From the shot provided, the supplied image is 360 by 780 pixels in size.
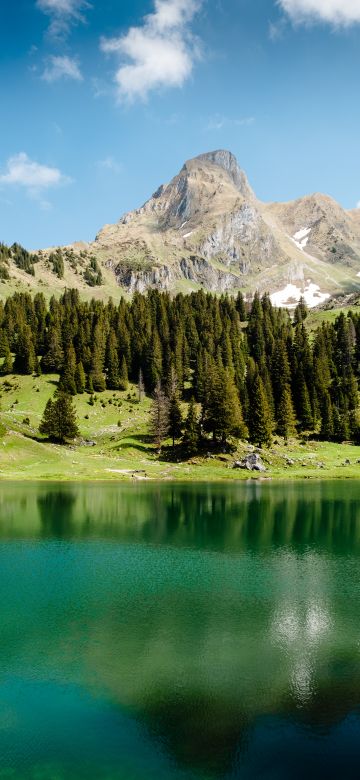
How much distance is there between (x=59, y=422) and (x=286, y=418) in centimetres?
4963

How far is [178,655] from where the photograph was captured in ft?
71.2

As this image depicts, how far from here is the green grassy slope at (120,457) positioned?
91000mm

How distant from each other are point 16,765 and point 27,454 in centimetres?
8619

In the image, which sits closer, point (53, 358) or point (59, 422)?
point (59, 422)

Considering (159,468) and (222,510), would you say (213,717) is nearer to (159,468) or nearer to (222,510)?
(222,510)

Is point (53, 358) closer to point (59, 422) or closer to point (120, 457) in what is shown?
point (59, 422)

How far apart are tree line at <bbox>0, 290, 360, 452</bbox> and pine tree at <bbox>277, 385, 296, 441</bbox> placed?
23 centimetres

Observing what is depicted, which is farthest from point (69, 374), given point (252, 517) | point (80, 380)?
point (252, 517)

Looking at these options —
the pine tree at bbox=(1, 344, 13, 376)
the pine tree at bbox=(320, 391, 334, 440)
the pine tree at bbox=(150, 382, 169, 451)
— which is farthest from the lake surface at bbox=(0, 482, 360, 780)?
the pine tree at bbox=(1, 344, 13, 376)

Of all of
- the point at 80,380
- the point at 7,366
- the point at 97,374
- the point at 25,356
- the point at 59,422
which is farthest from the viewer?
the point at 25,356

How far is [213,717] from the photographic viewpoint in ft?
56.2

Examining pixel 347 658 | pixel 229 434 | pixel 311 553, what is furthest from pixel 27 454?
pixel 347 658

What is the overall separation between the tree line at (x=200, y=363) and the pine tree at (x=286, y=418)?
0.76 feet

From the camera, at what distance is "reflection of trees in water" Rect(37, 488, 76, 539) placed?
159ft
